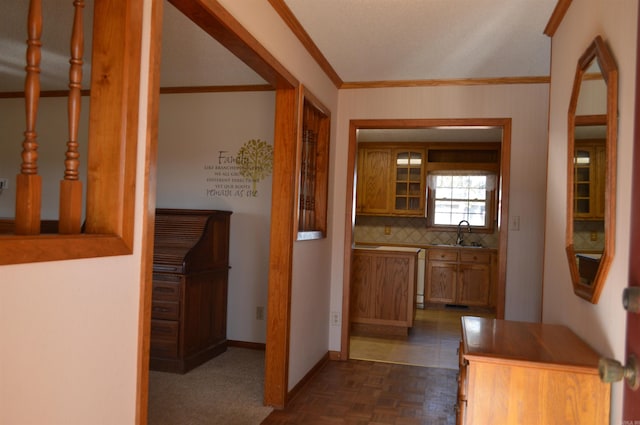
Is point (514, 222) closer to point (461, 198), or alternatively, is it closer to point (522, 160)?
point (522, 160)

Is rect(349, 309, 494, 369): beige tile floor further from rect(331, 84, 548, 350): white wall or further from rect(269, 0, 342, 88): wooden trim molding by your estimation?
rect(269, 0, 342, 88): wooden trim molding

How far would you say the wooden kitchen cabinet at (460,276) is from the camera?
22.0ft

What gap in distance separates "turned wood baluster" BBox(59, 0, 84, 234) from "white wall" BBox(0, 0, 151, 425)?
17cm

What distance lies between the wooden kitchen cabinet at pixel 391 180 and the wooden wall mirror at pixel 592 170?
199 inches

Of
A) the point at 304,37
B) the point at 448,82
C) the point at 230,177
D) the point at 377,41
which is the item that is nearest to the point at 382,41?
the point at 377,41

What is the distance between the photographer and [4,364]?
1.12m

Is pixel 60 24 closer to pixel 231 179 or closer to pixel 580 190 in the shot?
pixel 231 179

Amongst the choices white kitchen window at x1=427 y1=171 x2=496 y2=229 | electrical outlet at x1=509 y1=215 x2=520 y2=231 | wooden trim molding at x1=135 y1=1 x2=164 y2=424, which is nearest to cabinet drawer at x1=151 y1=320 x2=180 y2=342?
wooden trim molding at x1=135 y1=1 x2=164 y2=424

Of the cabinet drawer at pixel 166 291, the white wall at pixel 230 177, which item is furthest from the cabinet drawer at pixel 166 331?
the white wall at pixel 230 177

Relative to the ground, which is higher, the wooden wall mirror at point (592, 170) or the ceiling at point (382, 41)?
the ceiling at point (382, 41)

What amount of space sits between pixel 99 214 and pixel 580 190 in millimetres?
1893

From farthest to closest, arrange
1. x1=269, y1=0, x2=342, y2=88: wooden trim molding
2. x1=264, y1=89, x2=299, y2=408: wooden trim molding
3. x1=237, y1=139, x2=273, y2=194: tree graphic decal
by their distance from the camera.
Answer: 1. x1=237, y1=139, x2=273, y2=194: tree graphic decal
2. x1=264, y1=89, x2=299, y2=408: wooden trim molding
3. x1=269, y1=0, x2=342, y2=88: wooden trim molding

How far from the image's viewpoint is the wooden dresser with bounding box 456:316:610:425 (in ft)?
5.28

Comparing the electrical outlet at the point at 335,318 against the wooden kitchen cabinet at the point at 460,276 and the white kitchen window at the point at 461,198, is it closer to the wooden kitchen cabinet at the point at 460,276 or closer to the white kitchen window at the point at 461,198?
the wooden kitchen cabinet at the point at 460,276
